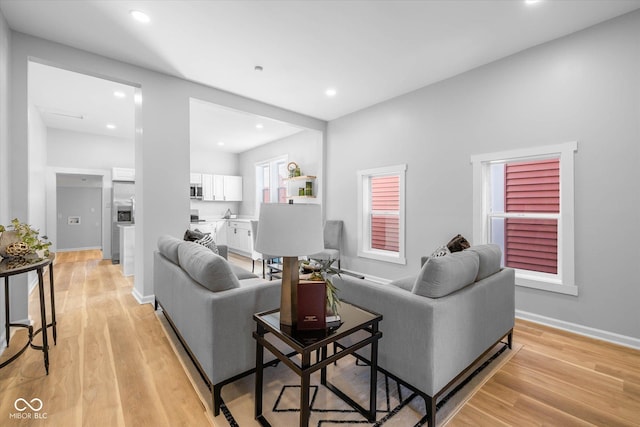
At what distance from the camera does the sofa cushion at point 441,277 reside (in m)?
1.65

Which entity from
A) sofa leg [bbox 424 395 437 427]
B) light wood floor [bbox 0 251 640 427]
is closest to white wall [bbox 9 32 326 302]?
light wood floor [bbox 0 251 640 427]

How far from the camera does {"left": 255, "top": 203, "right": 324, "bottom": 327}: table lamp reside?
143cm

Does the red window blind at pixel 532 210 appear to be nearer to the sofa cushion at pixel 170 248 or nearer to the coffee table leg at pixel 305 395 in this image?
the coffee table leg at pixel 305 395

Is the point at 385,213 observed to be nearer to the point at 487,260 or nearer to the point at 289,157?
the point at 487,260

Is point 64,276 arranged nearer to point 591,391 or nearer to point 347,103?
point 347,103

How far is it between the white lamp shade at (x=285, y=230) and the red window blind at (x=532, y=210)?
2.85 meters

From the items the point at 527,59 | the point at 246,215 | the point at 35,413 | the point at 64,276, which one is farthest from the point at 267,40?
the point at 246,215

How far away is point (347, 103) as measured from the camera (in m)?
4.43

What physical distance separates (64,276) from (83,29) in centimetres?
396

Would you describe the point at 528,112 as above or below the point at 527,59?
below

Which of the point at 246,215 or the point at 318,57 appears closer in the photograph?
the point at 318,57

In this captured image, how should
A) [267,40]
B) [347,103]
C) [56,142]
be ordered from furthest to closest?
[56,142] < [347,103] < [267,40]

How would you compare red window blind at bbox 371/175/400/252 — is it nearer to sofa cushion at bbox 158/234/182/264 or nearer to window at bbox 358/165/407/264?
window at bbox 358/165/407/264

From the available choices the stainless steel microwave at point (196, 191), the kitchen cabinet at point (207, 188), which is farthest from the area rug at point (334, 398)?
the kitchen cabinet at point (207, 188)
